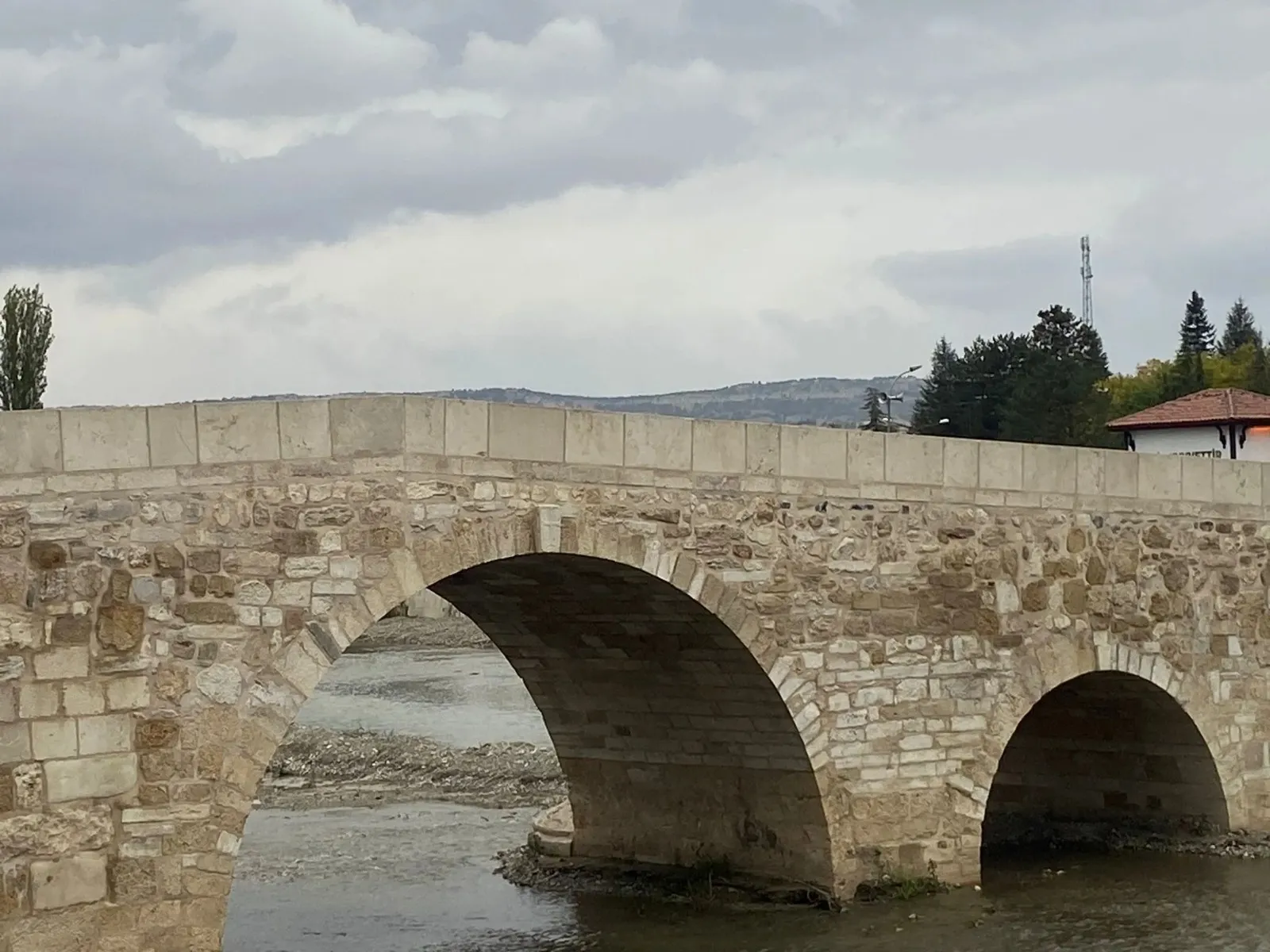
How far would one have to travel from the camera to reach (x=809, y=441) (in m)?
10.6

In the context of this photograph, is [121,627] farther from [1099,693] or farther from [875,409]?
[875,409]

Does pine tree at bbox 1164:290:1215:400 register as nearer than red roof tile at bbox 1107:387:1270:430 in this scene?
No

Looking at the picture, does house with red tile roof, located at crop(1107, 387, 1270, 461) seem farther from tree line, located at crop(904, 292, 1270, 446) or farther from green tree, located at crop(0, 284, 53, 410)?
green tree, located at crop(0, 284, 53, 410)

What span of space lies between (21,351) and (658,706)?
961 inches

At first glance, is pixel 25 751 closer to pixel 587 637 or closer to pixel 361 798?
pixel 587 637

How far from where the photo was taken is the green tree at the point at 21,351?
3266 cm

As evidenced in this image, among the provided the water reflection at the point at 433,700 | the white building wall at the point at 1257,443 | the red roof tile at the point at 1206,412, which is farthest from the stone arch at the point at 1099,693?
the white building wall at the point at 1257,443

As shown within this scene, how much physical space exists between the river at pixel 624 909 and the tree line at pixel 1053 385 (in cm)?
3185

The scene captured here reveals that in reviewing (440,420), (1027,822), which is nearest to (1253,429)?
(1027,822)

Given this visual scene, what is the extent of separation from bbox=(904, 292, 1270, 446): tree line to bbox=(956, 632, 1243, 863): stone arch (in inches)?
1223

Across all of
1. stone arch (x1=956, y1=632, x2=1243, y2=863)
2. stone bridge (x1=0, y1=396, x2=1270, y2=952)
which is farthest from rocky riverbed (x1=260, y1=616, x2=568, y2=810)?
stone arch (x1=956, y1=632, x2=1243, y2=863)

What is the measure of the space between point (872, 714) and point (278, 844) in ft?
17.9

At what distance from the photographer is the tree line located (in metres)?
46.0

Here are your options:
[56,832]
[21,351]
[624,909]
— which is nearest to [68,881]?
[56,832]
